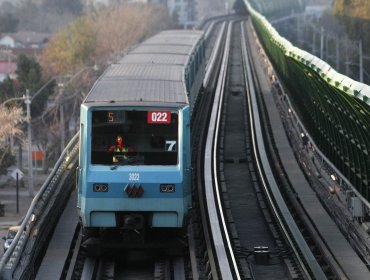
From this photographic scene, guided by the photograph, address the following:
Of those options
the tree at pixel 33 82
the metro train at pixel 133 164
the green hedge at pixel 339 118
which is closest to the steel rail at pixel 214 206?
the metro train at pixel 133 164

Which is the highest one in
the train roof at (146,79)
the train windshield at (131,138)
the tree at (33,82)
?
the train roof at (146,79)

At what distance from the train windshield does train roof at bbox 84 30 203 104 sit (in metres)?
0.35

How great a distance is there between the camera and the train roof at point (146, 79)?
20.9 meters

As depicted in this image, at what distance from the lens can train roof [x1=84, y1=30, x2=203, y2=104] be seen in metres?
20.9

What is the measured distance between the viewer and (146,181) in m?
20.0

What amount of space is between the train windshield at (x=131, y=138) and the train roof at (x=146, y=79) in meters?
0.35

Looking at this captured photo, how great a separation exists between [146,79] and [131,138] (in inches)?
136

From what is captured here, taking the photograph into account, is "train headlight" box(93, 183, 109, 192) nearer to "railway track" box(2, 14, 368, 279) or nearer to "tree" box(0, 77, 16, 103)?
"railway track" box(2, 14, 368, 279)

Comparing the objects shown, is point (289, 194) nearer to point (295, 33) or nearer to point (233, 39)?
point (233, 39)

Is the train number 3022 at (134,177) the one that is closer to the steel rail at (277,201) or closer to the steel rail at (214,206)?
the steel rail at (214,206)

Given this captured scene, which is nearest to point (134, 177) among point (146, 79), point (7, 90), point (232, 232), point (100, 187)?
point (100, 187)

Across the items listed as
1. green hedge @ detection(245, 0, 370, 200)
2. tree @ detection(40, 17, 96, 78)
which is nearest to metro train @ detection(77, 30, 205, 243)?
green hedge @ detection(245, 0, 370, 200)

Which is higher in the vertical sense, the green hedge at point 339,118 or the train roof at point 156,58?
the train roof at point 156,58

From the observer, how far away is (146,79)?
23.6 meters
